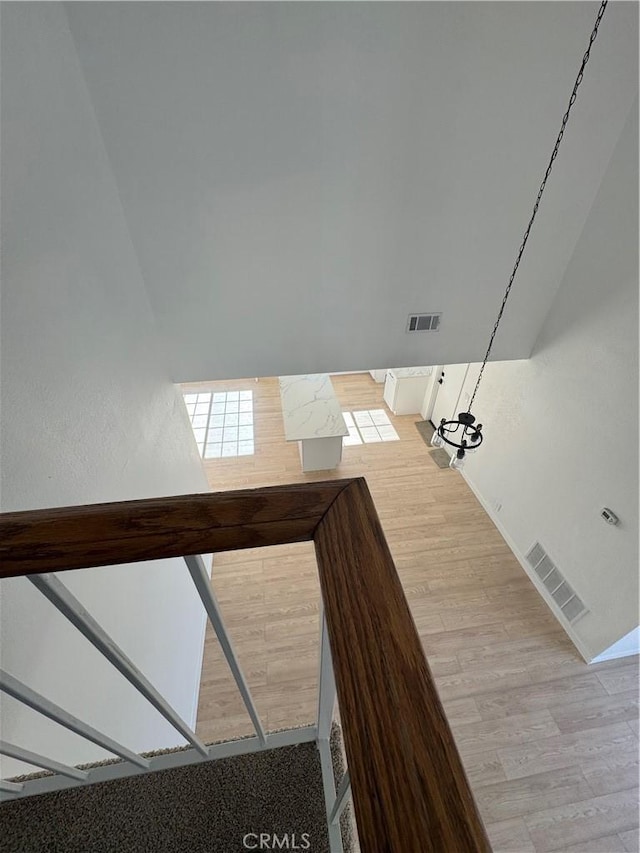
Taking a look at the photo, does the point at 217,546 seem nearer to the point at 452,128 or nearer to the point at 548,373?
the point at 452,128

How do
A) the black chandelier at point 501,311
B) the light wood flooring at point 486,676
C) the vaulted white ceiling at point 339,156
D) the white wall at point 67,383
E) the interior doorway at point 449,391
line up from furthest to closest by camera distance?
the interior doorway at point 449,391
the light wood flooring at point 486,676
the black chandelier at point 501,311
the vaulted white ceiling at point 339,156
the white wall at point 67,383

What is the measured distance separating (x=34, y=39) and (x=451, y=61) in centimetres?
186

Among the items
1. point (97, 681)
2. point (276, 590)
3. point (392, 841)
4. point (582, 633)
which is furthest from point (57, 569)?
point (582, 633)

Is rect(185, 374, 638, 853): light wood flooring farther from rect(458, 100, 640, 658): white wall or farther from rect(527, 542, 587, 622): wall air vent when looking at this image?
rect(458, 100, 640, 658): white wall

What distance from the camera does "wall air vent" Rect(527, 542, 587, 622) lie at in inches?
115

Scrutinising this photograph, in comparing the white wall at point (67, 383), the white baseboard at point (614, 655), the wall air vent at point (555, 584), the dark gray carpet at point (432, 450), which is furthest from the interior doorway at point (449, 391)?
the white wall at point (67, 383)

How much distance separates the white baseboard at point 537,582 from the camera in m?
2.85

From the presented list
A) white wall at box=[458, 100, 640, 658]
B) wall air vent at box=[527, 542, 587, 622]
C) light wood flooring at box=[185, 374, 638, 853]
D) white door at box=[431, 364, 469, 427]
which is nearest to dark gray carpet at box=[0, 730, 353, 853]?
light wood flooring at box=[185, 374, 638, 853]

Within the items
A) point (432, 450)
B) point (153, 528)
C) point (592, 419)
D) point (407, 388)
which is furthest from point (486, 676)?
point (407, 388)

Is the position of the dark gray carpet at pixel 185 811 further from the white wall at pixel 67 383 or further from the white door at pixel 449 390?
the white door at pixel 449 390

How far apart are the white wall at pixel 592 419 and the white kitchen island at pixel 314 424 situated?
189cm

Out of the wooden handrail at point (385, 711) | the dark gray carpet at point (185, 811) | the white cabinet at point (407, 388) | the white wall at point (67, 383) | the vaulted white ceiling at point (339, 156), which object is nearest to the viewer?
the wooden handrail at point (385, 711)

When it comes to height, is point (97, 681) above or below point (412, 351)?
below

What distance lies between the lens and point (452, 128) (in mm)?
2078
